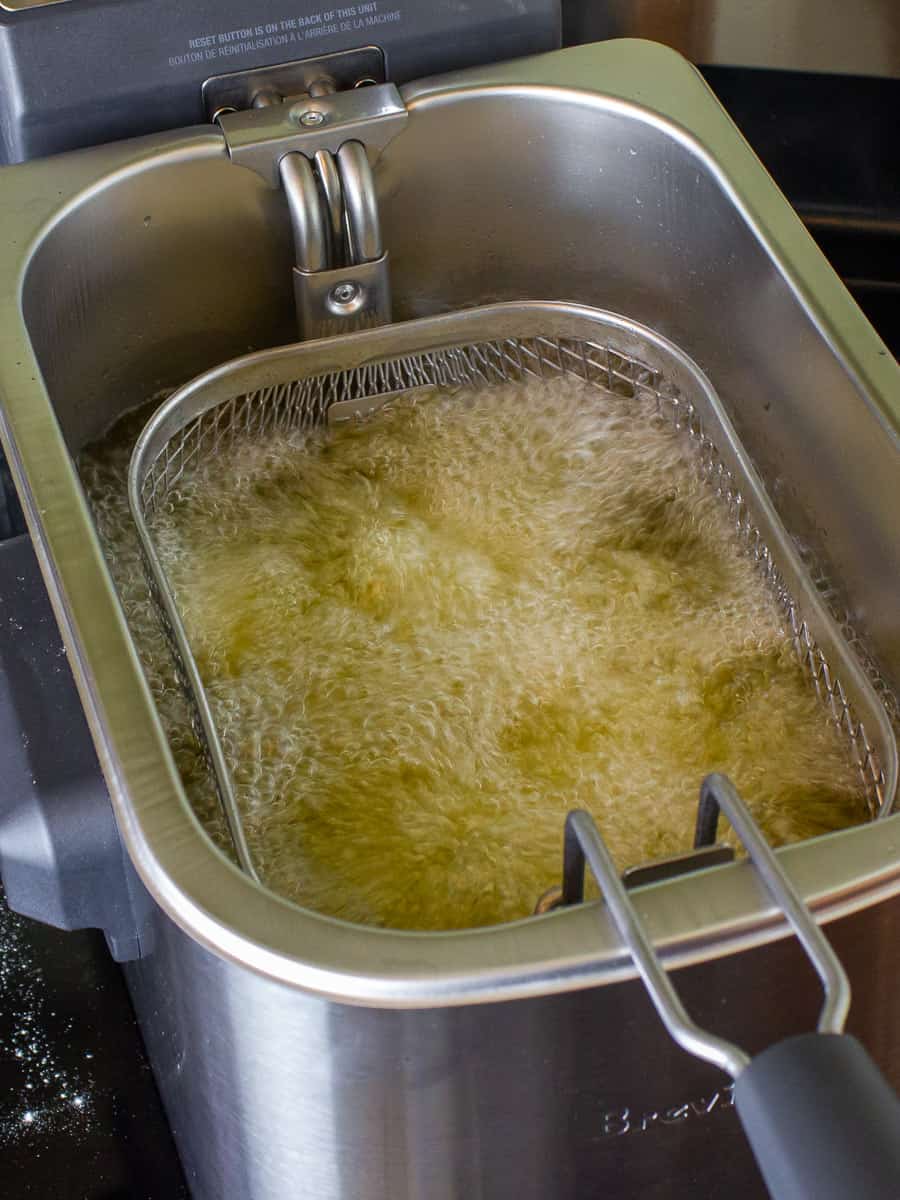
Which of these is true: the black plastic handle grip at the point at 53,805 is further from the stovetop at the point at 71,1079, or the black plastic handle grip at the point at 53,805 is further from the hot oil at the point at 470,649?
the stovetop at the point at 71,1079

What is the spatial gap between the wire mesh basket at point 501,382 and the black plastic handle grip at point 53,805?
0.28ft

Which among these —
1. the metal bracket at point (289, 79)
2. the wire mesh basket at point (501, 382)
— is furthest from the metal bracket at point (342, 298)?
the metal bracket at point (289, 79)

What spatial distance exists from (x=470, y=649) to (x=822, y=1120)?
1.72 ft

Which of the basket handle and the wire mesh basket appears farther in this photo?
the wire mesh basket

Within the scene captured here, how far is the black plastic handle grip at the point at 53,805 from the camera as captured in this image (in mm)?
910

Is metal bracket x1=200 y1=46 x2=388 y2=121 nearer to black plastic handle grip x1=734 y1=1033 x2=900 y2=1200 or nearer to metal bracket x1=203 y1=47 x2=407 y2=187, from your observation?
metal bracket x1=203 y1=47 x2=407 y2=187

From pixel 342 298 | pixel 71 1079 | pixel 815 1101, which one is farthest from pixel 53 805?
pixel 815 1101

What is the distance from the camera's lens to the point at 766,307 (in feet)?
3.36

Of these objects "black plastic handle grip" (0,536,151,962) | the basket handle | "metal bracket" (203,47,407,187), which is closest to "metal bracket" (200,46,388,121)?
"metal bracket" (203,47,407,187)

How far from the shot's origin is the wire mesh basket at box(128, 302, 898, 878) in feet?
3.16

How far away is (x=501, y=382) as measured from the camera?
117 centimetres

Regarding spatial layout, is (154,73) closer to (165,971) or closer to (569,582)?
(569,582)

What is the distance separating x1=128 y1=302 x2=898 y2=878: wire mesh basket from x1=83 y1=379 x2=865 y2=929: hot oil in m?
0.01

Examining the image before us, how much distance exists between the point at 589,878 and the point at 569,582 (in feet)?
0.86
